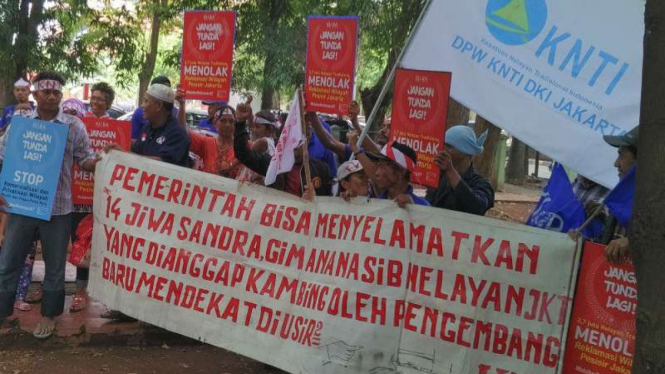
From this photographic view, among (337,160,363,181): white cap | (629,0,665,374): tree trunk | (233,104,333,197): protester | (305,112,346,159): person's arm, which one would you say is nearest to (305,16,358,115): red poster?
(305,112,346,159): person's arm

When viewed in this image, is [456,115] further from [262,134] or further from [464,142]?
[464,142]

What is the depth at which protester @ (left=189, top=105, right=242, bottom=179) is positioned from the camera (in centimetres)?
538

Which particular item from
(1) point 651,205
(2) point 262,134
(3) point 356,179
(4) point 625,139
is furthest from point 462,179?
(2) point 262,134

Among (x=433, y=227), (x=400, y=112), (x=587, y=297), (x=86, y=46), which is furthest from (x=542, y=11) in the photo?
(x=86, y=46)

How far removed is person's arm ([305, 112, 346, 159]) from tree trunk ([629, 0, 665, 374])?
3099mm

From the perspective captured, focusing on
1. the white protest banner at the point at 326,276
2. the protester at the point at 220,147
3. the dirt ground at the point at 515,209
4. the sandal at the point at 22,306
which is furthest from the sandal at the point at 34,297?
the dirt ground at the point at 515,209

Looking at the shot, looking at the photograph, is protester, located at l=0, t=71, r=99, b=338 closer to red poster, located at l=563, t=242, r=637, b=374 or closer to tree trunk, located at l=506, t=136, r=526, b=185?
red poster, located at l=563, t=242, r=637, b=374

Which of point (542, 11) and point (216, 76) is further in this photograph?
point (216, 76)

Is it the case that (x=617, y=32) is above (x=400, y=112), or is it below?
above

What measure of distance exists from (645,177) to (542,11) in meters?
2.10

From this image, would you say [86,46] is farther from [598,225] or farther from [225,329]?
[598,225]

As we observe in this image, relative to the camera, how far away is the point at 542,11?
4023 mm

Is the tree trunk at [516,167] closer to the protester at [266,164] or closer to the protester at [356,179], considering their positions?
the protester at [266,164]

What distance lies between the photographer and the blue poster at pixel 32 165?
447 centimetres
